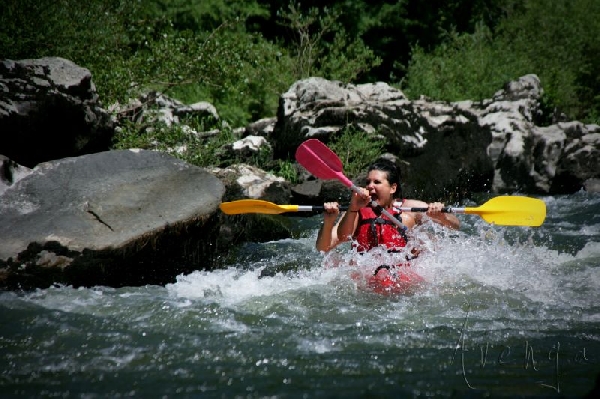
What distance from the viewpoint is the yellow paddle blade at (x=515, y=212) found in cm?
459

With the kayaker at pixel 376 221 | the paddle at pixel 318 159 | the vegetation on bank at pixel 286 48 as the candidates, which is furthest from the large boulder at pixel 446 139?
the kayaker at pixel 376 221

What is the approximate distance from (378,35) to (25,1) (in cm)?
1047

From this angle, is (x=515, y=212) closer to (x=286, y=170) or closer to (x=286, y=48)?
(x=286, y=170)

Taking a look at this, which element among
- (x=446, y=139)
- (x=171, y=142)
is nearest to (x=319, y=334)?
(x=171, y=142)

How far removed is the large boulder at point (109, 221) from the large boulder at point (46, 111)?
2.13 feet

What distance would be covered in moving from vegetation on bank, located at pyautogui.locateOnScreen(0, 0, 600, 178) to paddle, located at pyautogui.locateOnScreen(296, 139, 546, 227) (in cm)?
195

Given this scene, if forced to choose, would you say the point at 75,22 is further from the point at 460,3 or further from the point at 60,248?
the point at 460,3

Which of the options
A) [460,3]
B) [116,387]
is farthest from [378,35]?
[116,387]

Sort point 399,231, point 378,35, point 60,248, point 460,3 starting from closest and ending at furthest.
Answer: point 60,248
point 399,231
point 378,35
point 460,3

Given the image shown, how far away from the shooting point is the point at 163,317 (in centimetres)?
329

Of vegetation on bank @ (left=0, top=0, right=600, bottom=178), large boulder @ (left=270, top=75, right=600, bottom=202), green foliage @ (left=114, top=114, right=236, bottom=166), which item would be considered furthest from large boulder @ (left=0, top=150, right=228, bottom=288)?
large boulder @ (left=270, top=75, right=600, bottom=202)

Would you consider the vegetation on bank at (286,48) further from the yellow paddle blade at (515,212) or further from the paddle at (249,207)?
the yellow paddle blade at (515,212)

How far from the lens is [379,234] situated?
4.24 metres

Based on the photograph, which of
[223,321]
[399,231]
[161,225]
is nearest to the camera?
[223,321]
